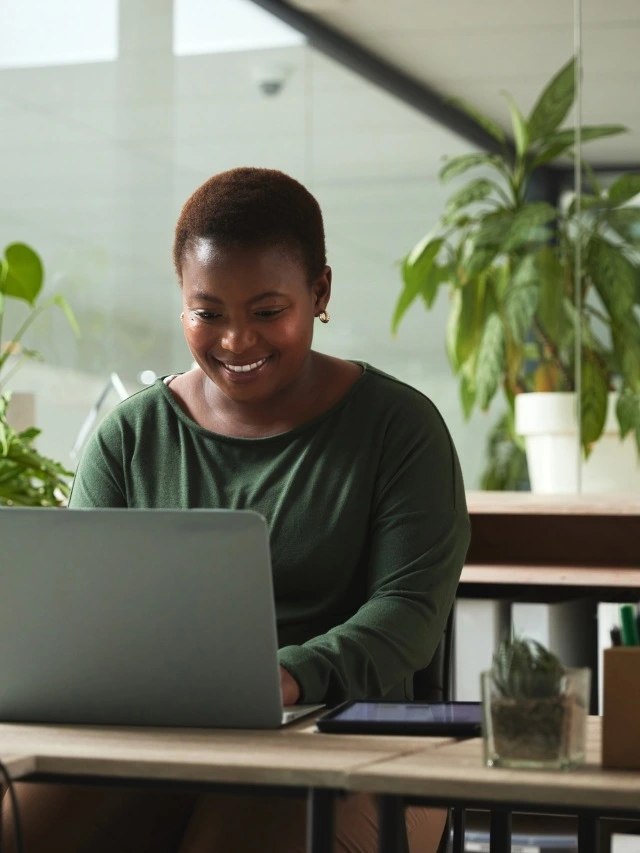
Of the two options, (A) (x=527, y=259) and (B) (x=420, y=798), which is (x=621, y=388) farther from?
(B) (x=420, y=798)

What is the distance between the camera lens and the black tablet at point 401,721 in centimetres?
122

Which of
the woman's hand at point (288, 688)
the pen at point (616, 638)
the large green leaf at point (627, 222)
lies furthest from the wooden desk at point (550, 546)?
the pen at point (616, 638)

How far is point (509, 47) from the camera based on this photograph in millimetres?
4133

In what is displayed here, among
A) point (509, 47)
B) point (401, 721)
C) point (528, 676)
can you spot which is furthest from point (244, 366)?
point (509, 47)

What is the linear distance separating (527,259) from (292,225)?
93.4 inches

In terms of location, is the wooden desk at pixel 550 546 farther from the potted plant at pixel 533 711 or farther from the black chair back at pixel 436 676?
the potted plant at pixel 533 711

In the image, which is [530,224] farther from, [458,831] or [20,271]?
[458,831]

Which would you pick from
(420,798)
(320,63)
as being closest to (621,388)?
(320,63)

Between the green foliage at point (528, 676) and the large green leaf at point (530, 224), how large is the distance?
298cm

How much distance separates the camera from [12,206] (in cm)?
436

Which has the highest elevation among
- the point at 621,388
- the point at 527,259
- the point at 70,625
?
the point at 527,259

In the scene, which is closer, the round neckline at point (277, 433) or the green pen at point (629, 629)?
the green pen at point (629, 629)

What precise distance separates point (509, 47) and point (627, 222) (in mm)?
712

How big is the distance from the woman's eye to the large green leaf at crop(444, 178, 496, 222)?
8.33ft
